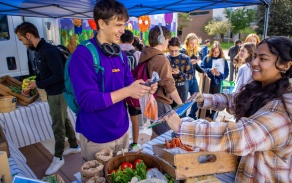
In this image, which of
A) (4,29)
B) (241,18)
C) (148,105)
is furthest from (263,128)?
(241,18)

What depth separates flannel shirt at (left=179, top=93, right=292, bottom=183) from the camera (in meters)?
1.05

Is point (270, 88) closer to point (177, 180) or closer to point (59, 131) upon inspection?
point (177, 180)

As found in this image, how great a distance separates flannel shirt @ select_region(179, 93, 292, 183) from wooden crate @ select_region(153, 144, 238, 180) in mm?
112

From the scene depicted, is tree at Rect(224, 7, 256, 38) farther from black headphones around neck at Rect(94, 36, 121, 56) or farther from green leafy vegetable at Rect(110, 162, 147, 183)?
green leafy vegetable at Rect(110, 162, 147, 183)

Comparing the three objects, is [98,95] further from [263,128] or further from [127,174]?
[263,128]

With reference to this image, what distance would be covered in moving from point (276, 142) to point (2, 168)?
1.47 metres

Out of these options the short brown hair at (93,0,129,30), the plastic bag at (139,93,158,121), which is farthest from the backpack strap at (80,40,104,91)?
the plastic bag at (139,93,158,121)

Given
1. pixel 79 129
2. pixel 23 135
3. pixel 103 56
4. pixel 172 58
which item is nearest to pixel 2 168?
pixel 79 129

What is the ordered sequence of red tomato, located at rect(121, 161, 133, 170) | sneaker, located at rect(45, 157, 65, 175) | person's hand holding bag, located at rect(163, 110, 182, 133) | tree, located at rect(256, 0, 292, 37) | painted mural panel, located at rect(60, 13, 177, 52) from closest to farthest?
person's hand holding bag, located at rect(163, 110, 182, 133), red tomato, located at rect(121, 161, 133, 170), sneaker, located at rect(45, 157, 65, 175), painted mural panel, located at rect(60, 13, 177, 52), tree, located at rect(256, 0, 292, 37)

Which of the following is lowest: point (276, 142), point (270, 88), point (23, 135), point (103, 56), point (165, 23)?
point (23, 135)

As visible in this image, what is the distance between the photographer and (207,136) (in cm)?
108

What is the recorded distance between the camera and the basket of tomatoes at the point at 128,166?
48.3 inches

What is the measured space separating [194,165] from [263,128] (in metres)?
0.41

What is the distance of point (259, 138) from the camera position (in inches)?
41.4
